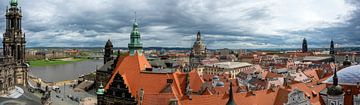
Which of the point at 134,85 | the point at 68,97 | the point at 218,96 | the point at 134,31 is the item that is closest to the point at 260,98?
the point at 218,96

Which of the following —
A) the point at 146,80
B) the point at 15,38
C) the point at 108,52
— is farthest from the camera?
the point at 108,52

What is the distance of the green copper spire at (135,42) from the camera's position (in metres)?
40.0

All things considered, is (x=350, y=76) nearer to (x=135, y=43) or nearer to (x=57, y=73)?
(x=135, y=43)

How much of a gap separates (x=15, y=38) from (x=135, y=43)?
830 inches

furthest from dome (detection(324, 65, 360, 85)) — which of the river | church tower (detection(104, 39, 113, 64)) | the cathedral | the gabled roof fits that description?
the river

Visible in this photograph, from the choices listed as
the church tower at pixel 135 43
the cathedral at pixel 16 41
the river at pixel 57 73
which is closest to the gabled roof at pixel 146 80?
the church tower at pixel 135 43

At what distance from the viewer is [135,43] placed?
133 feet

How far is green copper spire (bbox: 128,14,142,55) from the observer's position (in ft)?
131

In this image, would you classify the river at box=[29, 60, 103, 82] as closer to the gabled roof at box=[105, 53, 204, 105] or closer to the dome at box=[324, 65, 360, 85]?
the gabled roof at box=[105, 53, 204, 105]

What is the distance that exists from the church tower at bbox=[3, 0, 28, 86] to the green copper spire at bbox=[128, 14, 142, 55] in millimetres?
19319

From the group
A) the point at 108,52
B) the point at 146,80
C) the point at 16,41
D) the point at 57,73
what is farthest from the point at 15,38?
the point at 57,73

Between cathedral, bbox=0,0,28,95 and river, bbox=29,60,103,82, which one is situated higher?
cathedral, bbox=0,0,28,95

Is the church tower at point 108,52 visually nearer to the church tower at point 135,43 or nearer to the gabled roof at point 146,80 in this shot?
the church tower at point 135,43

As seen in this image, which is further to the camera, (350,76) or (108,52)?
(108,52)
